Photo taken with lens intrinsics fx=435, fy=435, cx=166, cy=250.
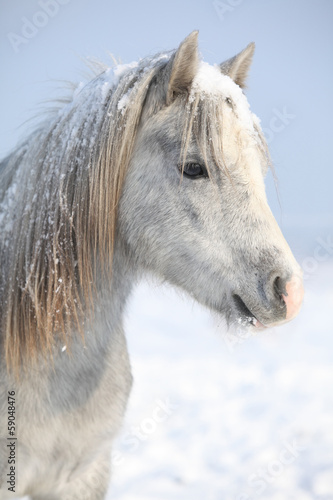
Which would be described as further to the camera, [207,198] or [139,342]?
[139,342]

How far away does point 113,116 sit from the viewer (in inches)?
70.8

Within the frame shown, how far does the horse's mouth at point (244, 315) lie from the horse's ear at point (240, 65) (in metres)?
1.11

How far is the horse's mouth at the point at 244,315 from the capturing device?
176 cm

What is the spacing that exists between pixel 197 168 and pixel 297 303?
2.16ft

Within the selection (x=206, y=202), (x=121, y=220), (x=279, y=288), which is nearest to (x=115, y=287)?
(x=121, y=220)

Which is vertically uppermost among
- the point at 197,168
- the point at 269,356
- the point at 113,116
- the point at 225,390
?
the point at 113,116

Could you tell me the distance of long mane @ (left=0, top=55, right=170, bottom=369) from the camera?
178 cm

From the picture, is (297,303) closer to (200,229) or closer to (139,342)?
(200,229)

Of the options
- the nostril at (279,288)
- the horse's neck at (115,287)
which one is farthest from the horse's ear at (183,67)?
the nostril at (279,288)

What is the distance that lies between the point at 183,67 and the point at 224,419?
11.9 ft

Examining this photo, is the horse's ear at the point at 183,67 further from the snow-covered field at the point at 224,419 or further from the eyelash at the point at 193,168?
the snow-covered field at the point at 224,419

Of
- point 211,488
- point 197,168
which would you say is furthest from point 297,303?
point 211,488

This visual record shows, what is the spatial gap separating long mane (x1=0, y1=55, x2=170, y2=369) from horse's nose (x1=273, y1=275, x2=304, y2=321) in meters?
0.70

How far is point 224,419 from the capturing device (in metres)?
4.38
